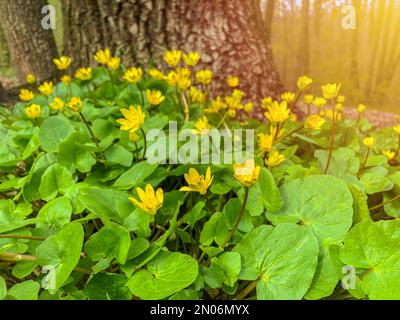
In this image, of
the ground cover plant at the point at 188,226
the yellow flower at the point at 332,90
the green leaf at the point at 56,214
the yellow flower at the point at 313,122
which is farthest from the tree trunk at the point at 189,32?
the green leaf at the point at 56,214

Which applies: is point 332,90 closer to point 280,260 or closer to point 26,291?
point 280,260

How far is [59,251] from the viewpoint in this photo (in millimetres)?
644

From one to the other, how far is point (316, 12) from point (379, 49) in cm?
212

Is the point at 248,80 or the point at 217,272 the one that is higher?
the point at 248,80

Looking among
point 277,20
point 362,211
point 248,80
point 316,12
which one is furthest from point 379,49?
point 362,211

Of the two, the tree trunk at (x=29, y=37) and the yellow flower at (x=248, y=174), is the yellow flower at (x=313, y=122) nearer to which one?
the yellow flower at (x=248, y=174)

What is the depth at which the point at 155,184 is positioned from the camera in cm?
89

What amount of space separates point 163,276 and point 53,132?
62 cm

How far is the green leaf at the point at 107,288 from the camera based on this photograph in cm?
61

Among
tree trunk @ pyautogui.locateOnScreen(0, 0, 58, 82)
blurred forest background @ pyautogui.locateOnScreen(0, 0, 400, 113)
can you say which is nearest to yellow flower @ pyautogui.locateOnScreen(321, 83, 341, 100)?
tree trunk @ pyautogui.locateOnScreen(0, 0, 58, 82)

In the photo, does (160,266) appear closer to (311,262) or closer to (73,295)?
(73,295)

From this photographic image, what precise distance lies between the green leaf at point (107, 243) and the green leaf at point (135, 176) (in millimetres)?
194
